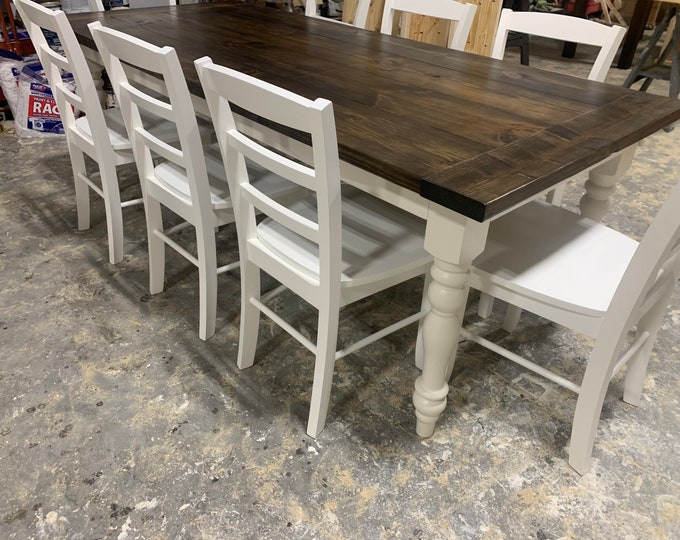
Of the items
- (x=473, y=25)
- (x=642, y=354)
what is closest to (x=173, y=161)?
(x=642, y=354)

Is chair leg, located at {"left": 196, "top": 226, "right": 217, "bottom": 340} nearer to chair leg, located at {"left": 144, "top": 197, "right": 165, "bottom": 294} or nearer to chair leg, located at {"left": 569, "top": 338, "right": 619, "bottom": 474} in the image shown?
chair leg, located at {"left": 144, "top": 197, "right": 165, "bottom": 294}

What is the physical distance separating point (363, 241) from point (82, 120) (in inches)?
56.3

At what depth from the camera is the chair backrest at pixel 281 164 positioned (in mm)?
1073

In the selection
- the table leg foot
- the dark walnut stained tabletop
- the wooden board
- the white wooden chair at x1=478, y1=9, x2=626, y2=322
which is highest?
the white wooden chair at x1=478, y1=9, x2=626, y2=322

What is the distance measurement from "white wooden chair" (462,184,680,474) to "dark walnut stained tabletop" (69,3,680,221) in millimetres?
268

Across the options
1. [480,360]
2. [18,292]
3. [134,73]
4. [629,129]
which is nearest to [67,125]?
[134,73]

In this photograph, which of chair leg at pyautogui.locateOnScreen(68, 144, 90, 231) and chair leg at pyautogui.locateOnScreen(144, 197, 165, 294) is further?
chair leg at pyautogui.locateOnScreen(68, 144, 90, 231)

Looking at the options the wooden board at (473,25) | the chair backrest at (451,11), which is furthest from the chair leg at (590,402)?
the wooden board at (473,25)

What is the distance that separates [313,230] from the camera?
125 centimetres

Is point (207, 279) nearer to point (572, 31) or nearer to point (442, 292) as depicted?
point (442, 292)

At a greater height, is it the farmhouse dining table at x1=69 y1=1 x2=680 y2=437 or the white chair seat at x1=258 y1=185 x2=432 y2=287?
the farmhouse dining table at x1=69 y1=1 x2=680 y2=437

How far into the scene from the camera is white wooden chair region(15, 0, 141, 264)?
181 centimetres

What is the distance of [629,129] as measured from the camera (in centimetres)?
134

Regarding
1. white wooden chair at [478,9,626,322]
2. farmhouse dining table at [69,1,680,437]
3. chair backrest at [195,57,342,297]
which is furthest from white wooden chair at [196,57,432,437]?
white wooden chair at [478,9,626,322]
